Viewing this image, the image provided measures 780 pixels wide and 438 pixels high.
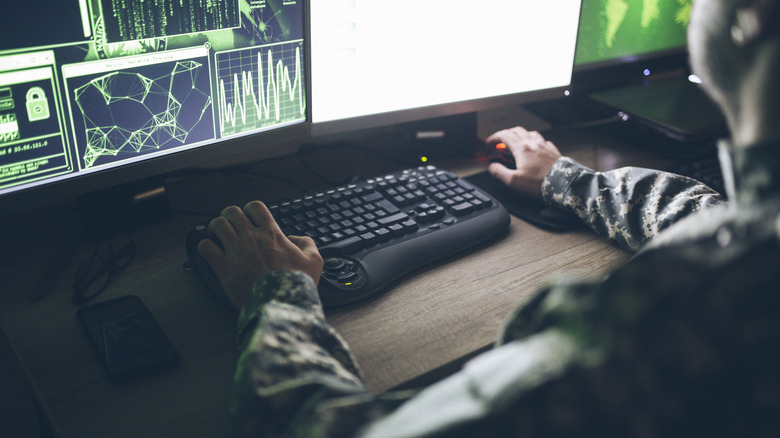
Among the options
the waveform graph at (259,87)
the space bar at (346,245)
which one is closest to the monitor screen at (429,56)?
the waveform graph at (259,87)

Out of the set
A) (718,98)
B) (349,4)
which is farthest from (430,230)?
(718,98)

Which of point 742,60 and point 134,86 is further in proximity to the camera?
point 134,86

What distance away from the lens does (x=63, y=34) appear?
2.36ft

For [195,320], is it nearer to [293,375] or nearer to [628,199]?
[293,375]

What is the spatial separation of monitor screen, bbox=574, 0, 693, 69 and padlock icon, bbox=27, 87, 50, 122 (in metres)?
1.13

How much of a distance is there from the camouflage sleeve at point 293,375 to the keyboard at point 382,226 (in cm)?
11

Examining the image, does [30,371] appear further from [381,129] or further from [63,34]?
[381,129]

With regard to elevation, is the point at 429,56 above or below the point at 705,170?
above

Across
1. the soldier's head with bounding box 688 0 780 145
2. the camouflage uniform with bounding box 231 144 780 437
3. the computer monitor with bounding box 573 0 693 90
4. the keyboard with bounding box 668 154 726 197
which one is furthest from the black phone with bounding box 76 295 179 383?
the computer monitor with bounding box 573 0 693 90

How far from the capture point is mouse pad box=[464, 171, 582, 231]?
0.98 meters

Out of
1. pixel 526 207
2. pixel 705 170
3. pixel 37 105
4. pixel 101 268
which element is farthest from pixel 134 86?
pixel 705 170

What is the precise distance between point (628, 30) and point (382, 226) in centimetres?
99

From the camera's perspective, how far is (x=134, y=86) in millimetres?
804

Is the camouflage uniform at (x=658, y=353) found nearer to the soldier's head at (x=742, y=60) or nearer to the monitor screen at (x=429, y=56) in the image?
the soldier's head at (x=742, y=60)
